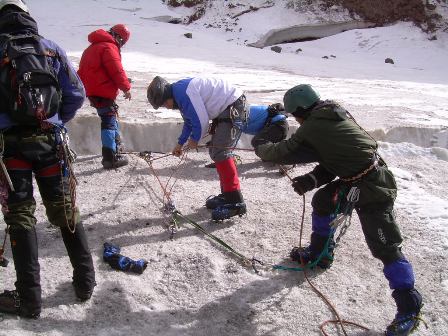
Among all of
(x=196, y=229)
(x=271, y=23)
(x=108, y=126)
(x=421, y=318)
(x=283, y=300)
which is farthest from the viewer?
(x=271, y=23)

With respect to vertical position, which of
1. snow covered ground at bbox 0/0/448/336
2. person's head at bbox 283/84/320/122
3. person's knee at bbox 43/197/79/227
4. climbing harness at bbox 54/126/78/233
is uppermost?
person's head at bbox 283/84/320/122

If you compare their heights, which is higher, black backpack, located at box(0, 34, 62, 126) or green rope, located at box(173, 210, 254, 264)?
black backpack, located at box(0, 34, 62, 126)

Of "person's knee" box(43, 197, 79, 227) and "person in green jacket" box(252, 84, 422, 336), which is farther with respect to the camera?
"person in green jacket" box(252, 84, 422, 336)

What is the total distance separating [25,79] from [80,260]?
1.15 m

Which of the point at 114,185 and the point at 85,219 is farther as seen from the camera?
the point at 114,185

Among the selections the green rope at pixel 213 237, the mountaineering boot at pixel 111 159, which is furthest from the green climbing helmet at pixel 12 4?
the mountaineering boot at pixel 111 159

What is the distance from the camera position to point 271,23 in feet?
65.1

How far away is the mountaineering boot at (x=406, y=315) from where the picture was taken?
2.65 meters

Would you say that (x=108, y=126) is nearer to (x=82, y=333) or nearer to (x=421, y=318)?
(x=82, y=333)

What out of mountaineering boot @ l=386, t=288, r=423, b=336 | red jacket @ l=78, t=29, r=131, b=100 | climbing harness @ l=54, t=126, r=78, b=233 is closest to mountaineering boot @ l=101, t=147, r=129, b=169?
red jacket @ l=78, t=29, r=131, b=100

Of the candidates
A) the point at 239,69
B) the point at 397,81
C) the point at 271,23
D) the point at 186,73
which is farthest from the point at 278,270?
the point at 271,23

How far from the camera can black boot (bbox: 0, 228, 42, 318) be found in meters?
2.50

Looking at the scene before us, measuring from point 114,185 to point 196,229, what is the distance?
4.40ft

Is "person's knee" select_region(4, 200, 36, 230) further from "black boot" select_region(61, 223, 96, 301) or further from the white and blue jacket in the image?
the white and blue jacket
